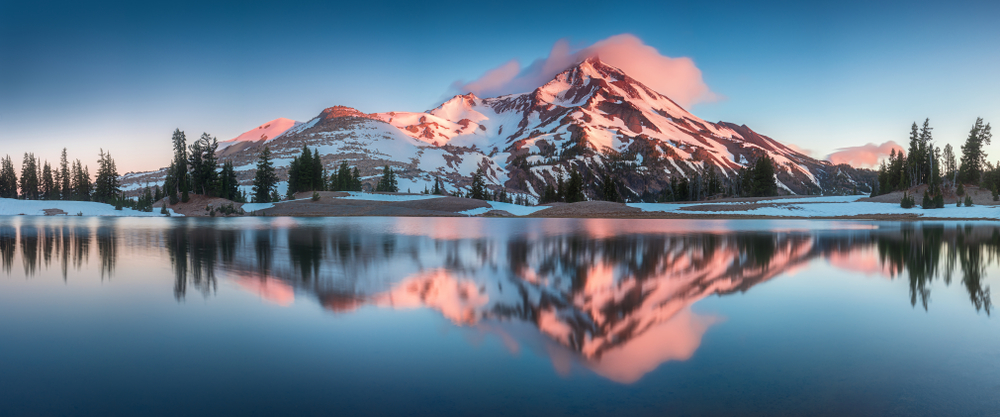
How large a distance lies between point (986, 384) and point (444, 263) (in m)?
11.8

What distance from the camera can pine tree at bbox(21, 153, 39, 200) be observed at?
11662 centimetres

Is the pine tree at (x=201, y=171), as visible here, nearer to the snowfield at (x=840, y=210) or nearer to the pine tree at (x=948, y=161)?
the snowfield at (x=840, y=210)

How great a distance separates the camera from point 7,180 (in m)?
115

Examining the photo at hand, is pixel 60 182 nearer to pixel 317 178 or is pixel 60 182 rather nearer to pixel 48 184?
pixel 48 184

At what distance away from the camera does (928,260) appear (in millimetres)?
16141

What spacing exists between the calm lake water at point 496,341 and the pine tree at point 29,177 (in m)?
139

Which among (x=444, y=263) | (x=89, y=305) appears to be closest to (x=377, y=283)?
(x=444, y=263)

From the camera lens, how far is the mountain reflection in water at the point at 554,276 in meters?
6.94

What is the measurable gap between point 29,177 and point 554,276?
493 ft

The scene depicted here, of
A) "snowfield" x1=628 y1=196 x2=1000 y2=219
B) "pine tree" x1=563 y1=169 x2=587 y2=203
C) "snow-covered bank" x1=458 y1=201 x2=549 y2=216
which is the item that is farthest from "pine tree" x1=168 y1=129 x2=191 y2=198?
"snowfield" x1=628 y1=196 x2=1000 y2=219

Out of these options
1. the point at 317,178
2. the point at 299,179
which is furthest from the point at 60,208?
the point at 317,178

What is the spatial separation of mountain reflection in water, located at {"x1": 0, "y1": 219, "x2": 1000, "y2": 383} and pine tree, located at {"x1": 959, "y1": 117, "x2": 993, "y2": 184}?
87.2m

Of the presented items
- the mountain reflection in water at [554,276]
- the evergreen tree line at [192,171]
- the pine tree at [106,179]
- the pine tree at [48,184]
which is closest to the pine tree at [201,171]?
the evergreen tree line at [192,171]

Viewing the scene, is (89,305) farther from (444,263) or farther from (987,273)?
(987,273)
